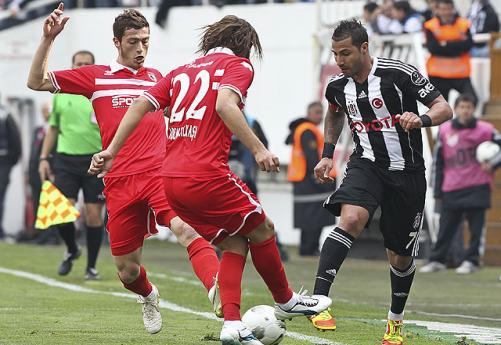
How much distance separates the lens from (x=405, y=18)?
20812 mm

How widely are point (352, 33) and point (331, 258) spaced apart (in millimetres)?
1447

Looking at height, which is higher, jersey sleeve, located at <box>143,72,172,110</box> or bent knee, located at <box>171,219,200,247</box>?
jersey sleeve, located at <box>143,72,172,110</box>

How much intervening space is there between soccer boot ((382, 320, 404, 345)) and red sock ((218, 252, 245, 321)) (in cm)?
129

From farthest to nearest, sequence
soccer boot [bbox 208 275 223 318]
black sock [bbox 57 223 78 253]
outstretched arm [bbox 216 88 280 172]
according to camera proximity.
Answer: black sock [bbox 57 223 78 253] → soccer boot [bbox 208 275 223 318] → outstretched arm [bbox 216 88 280 172]

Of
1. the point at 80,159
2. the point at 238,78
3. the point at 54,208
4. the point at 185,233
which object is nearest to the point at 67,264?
the point at 54,208

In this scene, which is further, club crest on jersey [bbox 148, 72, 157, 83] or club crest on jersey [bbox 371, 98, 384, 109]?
club crest on jersey [bbox 148, 72, 157, 83]

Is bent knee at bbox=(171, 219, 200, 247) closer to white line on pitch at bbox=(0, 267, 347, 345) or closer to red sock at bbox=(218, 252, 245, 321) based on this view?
white line on pitch at bbox=(0, 267, 347, 345)

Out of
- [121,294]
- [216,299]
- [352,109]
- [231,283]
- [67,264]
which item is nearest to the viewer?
[231,283]

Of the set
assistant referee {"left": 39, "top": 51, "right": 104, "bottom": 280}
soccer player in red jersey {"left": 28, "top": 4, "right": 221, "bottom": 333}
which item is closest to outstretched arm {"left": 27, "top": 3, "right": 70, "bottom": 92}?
soccer player in red jersey {"left": 28, "top": 4, "right": 221, "bottom": 333}

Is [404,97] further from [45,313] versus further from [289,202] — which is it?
[289,202]

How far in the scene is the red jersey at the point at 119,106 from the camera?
34.5ft

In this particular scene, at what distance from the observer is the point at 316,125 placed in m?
20.7

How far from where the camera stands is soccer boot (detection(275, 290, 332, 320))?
362 inches

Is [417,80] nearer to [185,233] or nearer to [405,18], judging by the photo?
[185,233]
